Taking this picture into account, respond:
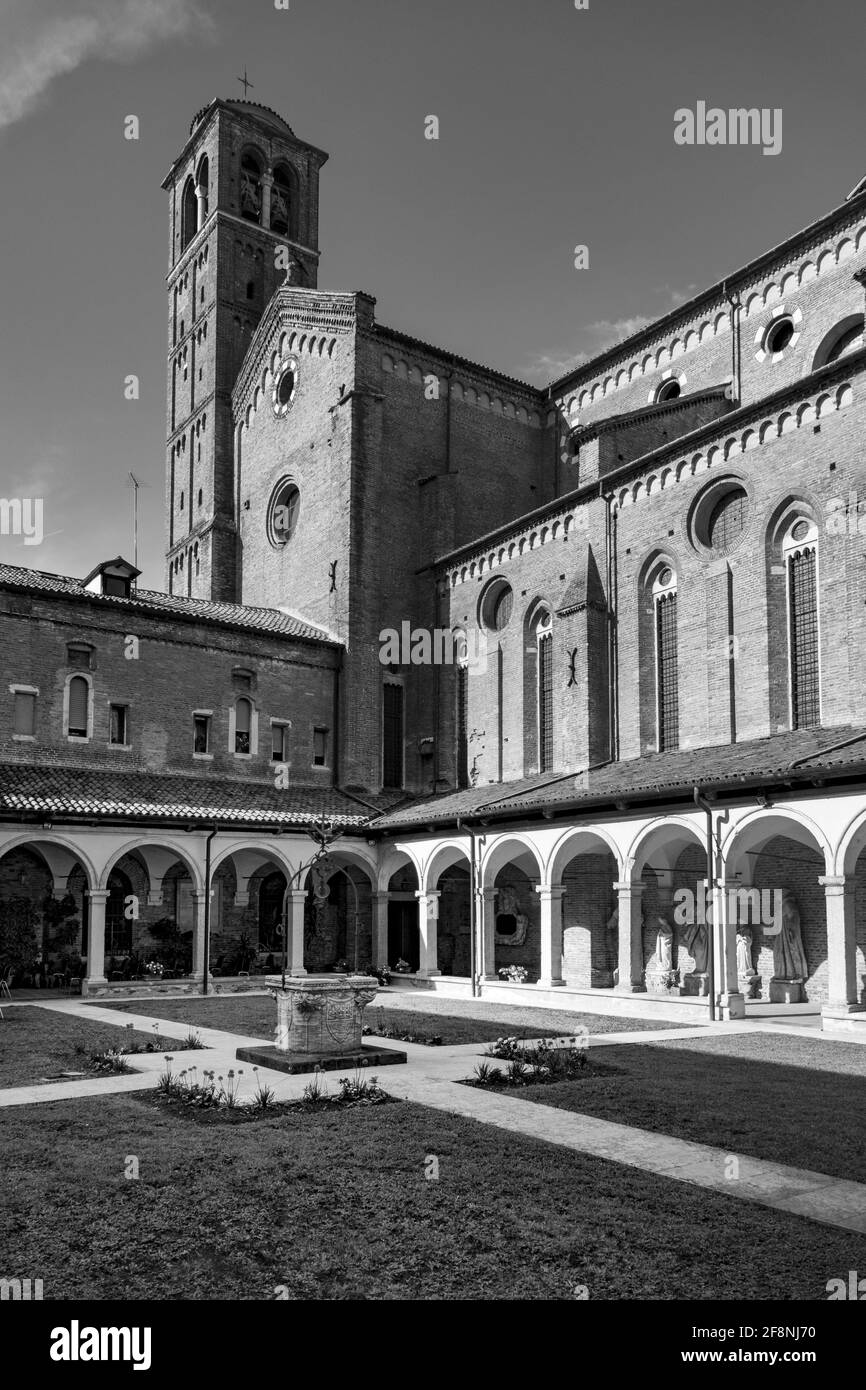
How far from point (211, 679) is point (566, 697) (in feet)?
32.7

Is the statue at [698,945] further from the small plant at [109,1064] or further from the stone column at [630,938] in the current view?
the small plant at [109,1064]

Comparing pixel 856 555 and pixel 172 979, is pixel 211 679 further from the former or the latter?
pixel 856 555

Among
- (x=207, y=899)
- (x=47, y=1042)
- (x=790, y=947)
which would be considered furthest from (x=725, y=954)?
(x=207, y=899)

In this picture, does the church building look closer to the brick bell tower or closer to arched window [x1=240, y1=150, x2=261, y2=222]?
the brick bell tower

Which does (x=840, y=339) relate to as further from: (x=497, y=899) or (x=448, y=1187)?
(x=448, y=1187)

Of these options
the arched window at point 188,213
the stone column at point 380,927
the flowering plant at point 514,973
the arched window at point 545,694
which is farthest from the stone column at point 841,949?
the arched window at point 188,213

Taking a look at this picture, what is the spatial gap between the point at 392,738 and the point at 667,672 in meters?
10.6

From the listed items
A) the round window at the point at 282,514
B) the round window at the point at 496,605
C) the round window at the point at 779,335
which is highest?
the round window at the point at 779,335

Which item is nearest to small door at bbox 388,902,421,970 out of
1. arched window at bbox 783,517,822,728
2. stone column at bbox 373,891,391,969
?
stone column at bbox 373,891,391,969

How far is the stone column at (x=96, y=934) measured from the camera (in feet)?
84.1

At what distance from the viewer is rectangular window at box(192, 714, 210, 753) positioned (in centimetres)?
3089

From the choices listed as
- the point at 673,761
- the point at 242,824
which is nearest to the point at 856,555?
the point at 673,761

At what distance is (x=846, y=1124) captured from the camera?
1082cm

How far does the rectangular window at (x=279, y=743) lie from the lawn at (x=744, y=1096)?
1778cm
